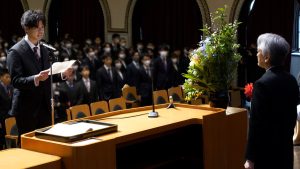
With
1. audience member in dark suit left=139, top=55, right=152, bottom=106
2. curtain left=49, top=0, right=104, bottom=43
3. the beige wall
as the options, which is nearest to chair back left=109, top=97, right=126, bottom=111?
audience member in dark suit left=139, top=55, right=152, bottom=106

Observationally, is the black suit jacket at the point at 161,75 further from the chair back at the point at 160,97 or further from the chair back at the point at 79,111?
the chair back at the point at 79,111

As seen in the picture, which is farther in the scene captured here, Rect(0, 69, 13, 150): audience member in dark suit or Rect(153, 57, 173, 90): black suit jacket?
Rect(153, 57, 173, 90): black suit jacket

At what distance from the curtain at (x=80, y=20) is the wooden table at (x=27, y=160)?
1080cm

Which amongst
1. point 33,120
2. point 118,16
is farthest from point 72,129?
point 118,16

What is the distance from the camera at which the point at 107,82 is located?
341 inches

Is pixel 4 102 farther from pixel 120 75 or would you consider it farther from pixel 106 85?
pixel 120 75

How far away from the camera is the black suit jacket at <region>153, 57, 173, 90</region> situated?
9.50 m

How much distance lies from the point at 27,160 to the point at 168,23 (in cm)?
1060

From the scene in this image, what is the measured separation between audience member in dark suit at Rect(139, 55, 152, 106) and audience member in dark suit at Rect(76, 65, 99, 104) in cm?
124

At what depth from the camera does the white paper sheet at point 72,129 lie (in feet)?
8.75

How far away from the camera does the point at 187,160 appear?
3658mm

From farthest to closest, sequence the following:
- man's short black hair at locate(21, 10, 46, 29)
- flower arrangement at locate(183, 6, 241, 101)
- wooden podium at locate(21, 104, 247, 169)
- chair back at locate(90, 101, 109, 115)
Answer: chair back at locate(90, 101, 109, 115)
flower arrangement at locate(183, 6, 241, 101)
man's short black hair at locate(21, 10, 46, 29)
wooden podium at locate(21, 104, 247, 169)

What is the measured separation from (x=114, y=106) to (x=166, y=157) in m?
2.85

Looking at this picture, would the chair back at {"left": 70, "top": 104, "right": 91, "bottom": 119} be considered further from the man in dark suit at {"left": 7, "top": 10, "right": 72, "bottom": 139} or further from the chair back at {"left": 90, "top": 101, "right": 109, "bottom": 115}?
the man in dark suit at {"left": 7, "top": 10, "right": 72, "bottom": 139}
